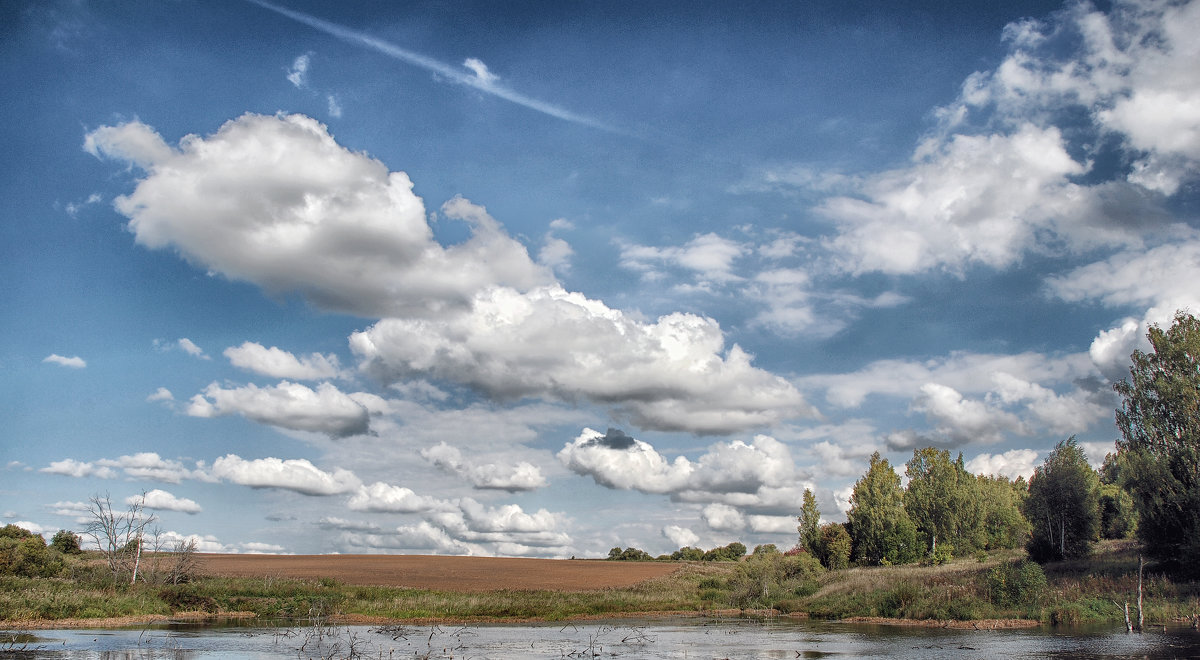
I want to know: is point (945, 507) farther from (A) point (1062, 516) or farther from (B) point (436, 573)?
(B) point (436, 573)

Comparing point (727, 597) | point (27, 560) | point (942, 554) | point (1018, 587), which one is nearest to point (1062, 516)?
point (1018, 587)

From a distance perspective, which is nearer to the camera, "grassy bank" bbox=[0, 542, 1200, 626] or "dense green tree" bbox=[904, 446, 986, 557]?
"grassy bank" bbox=[0, 542, 1200, 626]

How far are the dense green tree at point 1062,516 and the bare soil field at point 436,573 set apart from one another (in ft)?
144

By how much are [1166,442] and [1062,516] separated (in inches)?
553

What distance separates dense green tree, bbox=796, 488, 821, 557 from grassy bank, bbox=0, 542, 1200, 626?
1171 cm

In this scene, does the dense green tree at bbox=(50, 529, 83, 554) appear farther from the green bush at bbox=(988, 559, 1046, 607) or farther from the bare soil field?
the green bush at bbox=(988, 559, 1046, 607)

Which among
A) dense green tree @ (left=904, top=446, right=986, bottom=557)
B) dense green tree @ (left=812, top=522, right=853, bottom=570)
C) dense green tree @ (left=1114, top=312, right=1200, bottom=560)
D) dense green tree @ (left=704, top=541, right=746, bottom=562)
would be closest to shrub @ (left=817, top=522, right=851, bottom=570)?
dense green tree @ (left=812, top=522, right=853, bottom=570)

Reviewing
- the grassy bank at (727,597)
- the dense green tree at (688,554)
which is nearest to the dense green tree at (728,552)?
the dense green tree at (688,554)

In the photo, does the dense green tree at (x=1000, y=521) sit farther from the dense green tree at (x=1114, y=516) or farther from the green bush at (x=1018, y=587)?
the green bush at (x=1018, y=587)

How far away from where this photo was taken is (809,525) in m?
97.4

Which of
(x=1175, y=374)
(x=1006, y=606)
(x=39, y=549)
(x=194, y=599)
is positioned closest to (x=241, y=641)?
(x=194, y=599)

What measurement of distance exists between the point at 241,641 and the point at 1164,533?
197 ft

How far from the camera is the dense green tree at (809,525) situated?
96.6 meters

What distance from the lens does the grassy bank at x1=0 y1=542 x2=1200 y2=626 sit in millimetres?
48625
